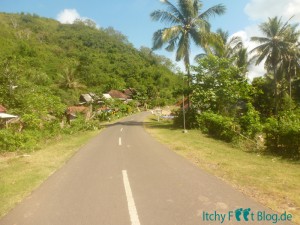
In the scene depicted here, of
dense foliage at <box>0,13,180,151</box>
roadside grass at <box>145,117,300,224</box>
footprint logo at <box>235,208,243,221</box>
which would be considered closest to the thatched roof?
dense foliage at <box>0,13,180,151</box>

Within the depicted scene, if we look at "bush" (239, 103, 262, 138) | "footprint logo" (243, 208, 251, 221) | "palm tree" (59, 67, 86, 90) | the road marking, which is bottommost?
the road marking

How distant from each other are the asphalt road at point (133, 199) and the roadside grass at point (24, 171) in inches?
12.7

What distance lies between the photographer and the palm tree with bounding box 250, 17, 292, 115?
3509 cm

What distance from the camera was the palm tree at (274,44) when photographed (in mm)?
35094

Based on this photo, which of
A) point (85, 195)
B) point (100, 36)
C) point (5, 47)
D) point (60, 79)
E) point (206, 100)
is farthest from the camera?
point (100, 36)

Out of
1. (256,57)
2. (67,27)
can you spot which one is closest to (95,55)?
(67,27)

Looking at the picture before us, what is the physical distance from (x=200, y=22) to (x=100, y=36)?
75893 millimetres

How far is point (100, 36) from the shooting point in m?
97.5

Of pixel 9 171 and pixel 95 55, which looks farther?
pixel 95 55

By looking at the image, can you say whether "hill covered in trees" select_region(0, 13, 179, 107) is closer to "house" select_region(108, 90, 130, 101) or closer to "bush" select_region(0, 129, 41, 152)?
"house" select_region(108, 90, 130, 101)

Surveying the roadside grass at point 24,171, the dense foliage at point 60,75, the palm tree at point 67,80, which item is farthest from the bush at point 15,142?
the palm tree at point 67,80

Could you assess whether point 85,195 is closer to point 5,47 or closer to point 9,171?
point 9,171

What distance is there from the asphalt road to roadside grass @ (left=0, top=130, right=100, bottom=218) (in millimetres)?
323

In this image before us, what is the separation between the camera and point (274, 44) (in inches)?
1389
